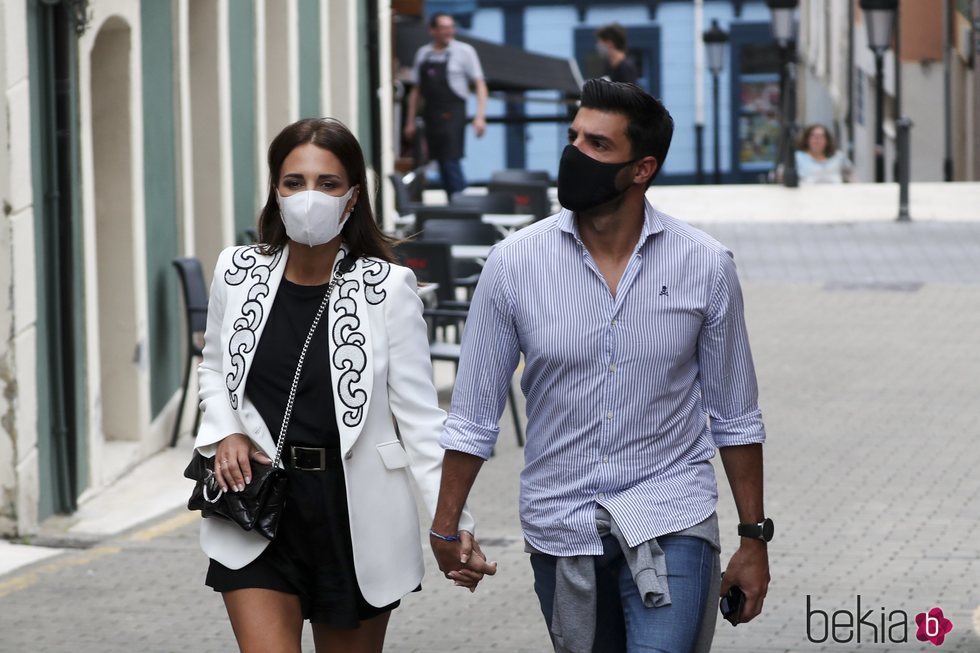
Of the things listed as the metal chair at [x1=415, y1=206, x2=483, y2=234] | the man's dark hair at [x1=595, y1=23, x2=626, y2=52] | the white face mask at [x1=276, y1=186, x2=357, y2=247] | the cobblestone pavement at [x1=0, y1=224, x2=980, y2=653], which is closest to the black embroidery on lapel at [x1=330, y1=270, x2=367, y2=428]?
the white face mask at [x1=276, y1=186, x2=357, y2=247]

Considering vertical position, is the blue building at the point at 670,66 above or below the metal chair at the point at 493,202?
above

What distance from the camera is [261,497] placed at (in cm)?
427

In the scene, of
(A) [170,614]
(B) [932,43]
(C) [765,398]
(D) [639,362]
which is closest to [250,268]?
(D) [639,362]

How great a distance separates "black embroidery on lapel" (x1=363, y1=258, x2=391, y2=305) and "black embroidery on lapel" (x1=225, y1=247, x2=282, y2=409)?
0.22 meters

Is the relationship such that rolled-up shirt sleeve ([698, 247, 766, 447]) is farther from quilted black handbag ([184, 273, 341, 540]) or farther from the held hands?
quilted black handbag ([184, 273, 341, 540])

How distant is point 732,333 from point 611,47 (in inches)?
749

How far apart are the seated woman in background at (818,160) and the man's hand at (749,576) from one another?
22.1 meters

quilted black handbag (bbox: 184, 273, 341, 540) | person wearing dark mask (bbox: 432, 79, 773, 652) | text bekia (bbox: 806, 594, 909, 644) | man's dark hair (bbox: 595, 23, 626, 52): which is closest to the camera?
person wearing dark mask (bbox: 432, 79, 773, 652)

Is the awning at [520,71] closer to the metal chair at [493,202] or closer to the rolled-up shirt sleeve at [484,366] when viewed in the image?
the metal chair at [493,202]

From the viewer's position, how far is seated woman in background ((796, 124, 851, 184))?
85.5 ft

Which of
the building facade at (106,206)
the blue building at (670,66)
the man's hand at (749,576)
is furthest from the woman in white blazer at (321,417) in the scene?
the blue building at (670,66)

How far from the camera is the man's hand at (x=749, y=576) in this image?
13.7ft

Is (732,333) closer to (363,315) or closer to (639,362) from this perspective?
(639,362)

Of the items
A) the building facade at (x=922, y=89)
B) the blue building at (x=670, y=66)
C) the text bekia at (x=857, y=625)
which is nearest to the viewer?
the text bekia at (x=857, y=625)
